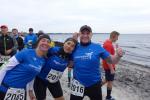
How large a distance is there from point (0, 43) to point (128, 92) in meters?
4.77

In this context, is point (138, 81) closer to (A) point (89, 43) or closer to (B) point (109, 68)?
(B) point (109, 68)

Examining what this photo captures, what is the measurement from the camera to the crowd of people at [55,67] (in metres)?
5.15

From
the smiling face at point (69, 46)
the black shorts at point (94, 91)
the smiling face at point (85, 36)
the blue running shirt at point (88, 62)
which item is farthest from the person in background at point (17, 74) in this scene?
the black shorts at point (94, 91)

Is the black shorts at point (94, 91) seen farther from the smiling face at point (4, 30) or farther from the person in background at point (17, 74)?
the smiling face at point (4, 30)

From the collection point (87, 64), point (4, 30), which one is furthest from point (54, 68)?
point (4, 30)

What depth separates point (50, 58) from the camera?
20.5 ft

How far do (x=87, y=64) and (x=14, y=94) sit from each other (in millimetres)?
1483

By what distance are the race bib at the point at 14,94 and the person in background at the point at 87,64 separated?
1.26 m

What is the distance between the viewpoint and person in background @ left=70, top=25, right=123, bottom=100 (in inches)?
236

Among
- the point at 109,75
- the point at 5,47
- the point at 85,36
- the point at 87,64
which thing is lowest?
the point at 109,75

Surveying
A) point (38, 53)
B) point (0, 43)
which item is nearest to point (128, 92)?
point (0, 43)

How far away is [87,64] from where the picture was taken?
235 inches

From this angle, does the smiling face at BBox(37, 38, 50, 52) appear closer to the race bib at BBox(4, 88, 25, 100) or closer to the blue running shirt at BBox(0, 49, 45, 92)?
the blue running shirt at BBox(0, 49, 45, 92)

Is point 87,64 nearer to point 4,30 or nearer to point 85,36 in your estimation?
point 85,36
